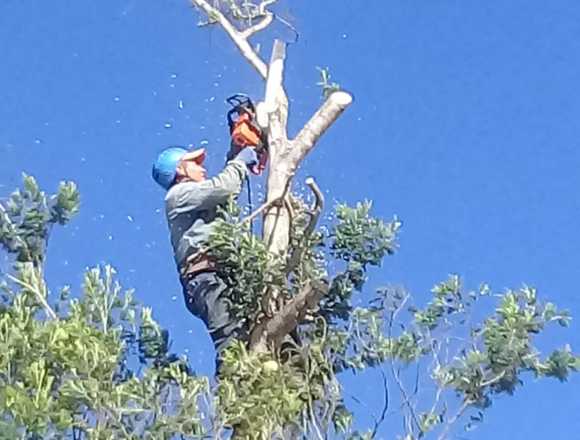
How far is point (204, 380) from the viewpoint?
5422 millimetres

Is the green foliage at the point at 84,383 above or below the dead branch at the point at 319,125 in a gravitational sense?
below

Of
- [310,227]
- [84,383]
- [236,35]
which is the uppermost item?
[236,35]

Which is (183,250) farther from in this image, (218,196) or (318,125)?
(318,125)

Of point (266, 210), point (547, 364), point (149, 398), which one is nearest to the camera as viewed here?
point (149, 398)

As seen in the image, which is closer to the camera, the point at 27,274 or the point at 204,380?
the point at 204,380

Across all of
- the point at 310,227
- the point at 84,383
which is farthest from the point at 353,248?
the point at 84,383

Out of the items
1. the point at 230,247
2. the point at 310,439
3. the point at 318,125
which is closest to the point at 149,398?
the point at 310,439

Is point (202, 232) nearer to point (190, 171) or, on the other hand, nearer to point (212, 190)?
point (212, 190)

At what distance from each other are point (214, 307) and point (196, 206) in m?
0.50

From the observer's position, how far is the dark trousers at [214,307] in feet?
21.1

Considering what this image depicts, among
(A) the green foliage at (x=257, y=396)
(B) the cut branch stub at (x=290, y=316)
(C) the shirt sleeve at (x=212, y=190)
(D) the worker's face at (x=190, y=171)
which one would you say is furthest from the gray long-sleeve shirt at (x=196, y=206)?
(A) the green foliage at (x=257, y=396)

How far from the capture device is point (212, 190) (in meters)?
6.61

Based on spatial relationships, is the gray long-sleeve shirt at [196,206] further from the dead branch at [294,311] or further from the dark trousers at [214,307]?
the dead branch at [294,311]

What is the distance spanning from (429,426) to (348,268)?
1034 mm
